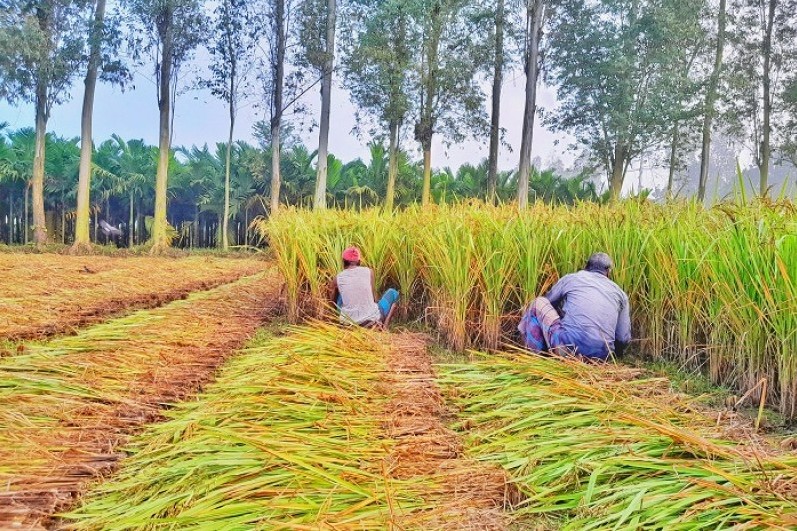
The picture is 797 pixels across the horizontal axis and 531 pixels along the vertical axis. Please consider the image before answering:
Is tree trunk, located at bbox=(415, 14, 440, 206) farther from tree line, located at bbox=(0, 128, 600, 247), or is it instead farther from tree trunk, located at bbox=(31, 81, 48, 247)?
tree trunk, located at bbox=(31, 81, 48, 247)

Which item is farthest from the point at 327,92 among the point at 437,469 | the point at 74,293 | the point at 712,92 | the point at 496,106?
the point at 437,469

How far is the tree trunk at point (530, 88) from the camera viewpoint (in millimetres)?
12727

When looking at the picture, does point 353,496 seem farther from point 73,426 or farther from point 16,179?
point 16,179

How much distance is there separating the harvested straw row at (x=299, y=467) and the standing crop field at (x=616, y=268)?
4.78 ft

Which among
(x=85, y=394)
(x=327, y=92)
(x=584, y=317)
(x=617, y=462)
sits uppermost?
(x=327, y=92)

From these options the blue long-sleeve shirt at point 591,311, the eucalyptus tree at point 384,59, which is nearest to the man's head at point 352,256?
the blue long-sleeve shirt at point 591,311

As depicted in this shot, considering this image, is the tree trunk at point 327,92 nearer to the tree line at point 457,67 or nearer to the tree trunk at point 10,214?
the tree line at point 457,67

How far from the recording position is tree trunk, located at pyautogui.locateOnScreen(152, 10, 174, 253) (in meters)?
14.5

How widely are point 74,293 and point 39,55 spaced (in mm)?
10188

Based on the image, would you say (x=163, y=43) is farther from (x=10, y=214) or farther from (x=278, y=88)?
(x=10, y=214)

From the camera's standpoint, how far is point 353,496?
1568 millimetres

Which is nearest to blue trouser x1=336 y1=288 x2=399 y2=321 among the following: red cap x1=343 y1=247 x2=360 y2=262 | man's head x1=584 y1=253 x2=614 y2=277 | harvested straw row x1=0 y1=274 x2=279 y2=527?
red cap x1=343 y1=247 x2=360 y2=262

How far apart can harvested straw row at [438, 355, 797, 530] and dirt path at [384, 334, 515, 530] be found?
3.3 inches

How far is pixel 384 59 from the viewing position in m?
13.4
